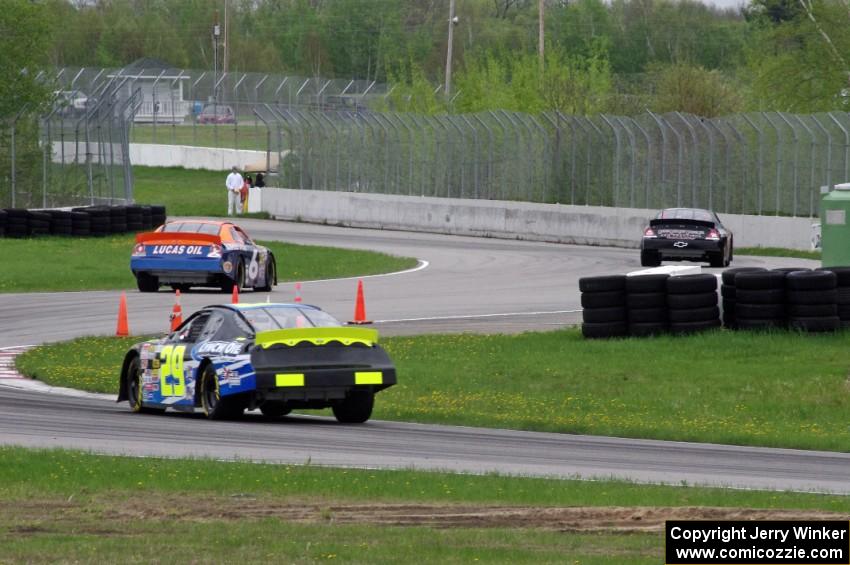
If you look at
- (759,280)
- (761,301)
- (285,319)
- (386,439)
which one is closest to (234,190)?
(761,301)

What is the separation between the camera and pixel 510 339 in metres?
23.6

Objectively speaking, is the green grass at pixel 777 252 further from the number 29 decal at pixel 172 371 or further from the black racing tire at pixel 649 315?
the number 29 decal at pixel 172 371

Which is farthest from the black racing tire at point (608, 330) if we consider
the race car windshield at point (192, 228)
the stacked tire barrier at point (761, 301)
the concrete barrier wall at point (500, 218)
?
the concrete barrier wall at point (500, 218)

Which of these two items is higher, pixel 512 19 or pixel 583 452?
pixel 512 19

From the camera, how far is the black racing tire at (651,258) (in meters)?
36.3

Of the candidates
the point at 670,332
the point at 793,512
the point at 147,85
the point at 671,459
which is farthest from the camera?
the point at 147,85

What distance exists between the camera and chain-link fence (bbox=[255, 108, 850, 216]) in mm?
41406

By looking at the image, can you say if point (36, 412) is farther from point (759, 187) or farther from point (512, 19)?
point (512, 19)

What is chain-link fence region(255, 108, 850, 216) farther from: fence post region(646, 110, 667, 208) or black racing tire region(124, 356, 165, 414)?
black racing tire region(124, 356, 165, 414)

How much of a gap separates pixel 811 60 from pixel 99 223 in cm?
3059

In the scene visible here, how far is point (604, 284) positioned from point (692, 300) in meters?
1.18

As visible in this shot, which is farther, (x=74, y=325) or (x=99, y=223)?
(x=99, y=223)

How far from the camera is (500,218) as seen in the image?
164ft

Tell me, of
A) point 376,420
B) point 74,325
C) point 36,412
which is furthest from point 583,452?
point 74,325
